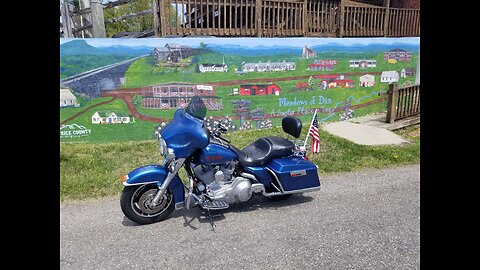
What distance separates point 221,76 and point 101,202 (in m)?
3.93

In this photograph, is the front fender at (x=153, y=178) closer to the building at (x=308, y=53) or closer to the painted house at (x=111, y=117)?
Result: the painted house at (x=111, y=117)

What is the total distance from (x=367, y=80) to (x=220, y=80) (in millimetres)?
4082

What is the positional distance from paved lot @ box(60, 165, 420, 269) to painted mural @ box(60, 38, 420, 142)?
2829 millimetres

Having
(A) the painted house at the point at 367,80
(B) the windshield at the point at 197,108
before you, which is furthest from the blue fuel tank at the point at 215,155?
(A) the painted house at the point at 367,80

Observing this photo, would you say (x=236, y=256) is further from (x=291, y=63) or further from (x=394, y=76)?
(x=394, y=76)

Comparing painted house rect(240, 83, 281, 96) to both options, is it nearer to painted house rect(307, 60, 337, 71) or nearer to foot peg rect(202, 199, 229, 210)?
painted house rect(307, 60, 337, 71)

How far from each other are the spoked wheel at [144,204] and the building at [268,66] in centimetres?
448

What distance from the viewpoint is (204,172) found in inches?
151

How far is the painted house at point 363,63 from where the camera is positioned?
860 cm

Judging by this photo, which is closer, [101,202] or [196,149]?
[196,149]

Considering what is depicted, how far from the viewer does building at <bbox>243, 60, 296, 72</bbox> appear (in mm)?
7562

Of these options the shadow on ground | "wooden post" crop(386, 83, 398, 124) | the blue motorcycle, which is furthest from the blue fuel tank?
"wooden post" crop(386, 83, 398, 124)
